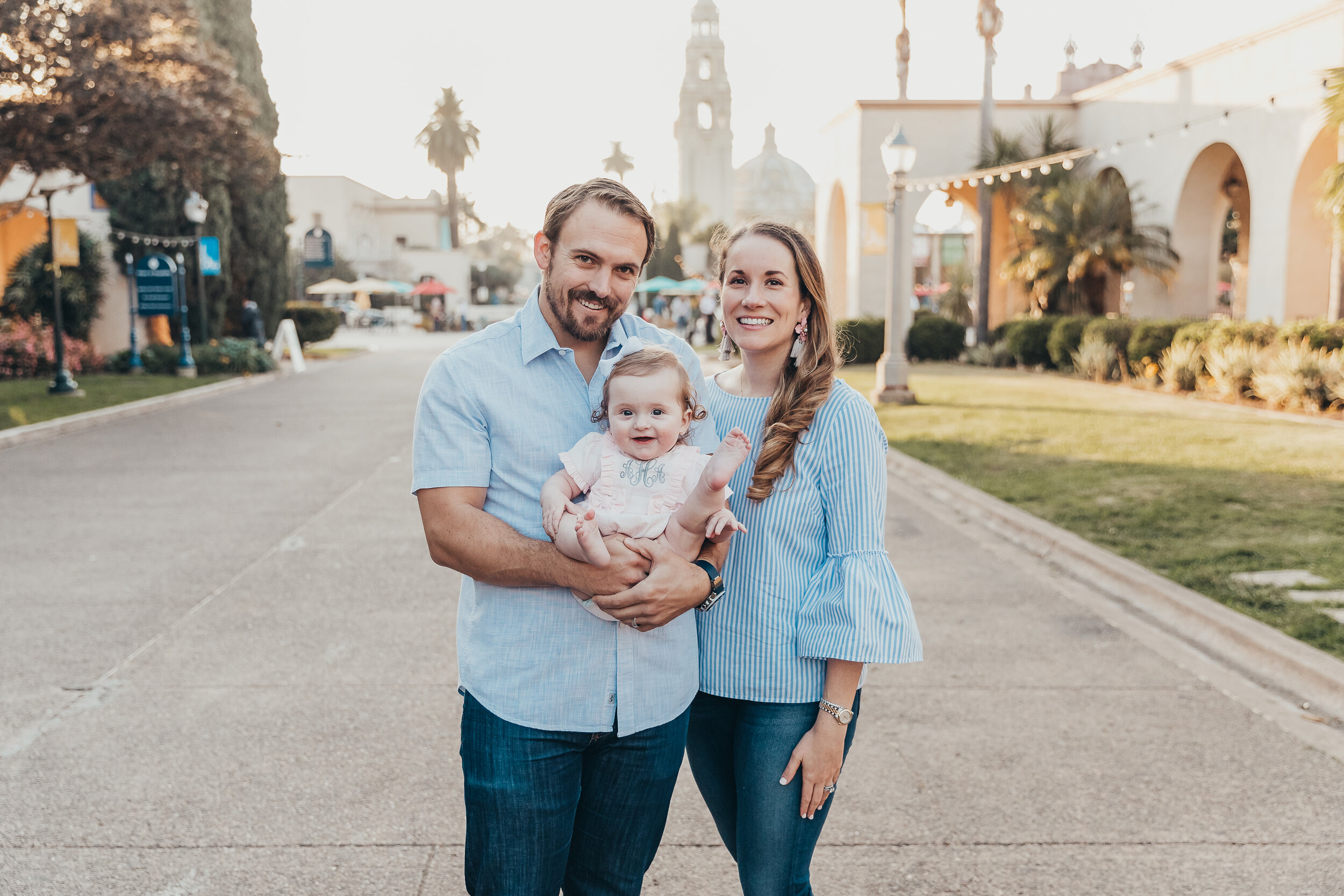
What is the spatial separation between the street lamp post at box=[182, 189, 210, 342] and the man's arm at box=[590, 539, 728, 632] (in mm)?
25574

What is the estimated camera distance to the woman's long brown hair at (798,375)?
246 centimetres

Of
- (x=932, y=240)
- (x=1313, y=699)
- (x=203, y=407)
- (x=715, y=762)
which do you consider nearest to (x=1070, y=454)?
(x=1313, y=699)

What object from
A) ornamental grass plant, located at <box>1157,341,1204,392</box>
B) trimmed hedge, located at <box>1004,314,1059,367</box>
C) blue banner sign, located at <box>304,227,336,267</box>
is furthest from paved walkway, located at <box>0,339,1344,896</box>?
blue banner sign, located at <box>304,227,336,267</box>

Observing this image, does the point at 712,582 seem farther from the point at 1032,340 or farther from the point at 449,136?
the point at 449,136

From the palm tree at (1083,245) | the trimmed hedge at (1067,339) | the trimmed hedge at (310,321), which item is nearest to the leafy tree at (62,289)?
the trimmed hedge at (310,321)

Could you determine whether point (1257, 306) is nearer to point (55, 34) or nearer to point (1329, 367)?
point (1329, 367)

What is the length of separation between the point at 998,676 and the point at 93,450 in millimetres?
12147

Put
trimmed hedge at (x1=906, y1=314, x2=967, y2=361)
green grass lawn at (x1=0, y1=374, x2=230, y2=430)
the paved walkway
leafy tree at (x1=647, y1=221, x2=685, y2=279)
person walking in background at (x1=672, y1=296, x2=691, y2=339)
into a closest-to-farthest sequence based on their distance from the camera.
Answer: the paved walkway < green grass lawn at (x1=0, y1=374, x2=230, y2=430) < trimmed hedge at (x1=906, y1=314, x2=967, y2=361) < person walking in background at (x1=672, y1=296, x2=691, y2=339) < leafy tree at (x1=647, y1=221, x2=685, y2=279)

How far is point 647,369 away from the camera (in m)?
2.31

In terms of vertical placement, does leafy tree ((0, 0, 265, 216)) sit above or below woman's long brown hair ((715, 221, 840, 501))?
above

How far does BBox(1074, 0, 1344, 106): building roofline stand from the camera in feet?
60.5

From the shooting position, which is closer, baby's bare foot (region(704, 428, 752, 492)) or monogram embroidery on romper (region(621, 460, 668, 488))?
baby's bare foot (region(704, 428, 752, 492))

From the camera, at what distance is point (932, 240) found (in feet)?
191

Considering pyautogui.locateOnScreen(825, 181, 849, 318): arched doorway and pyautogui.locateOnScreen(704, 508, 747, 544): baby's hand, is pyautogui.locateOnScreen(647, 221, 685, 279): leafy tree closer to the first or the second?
pyautogui.locateOnScreen(825, 181, 849, 318): arched doorway
